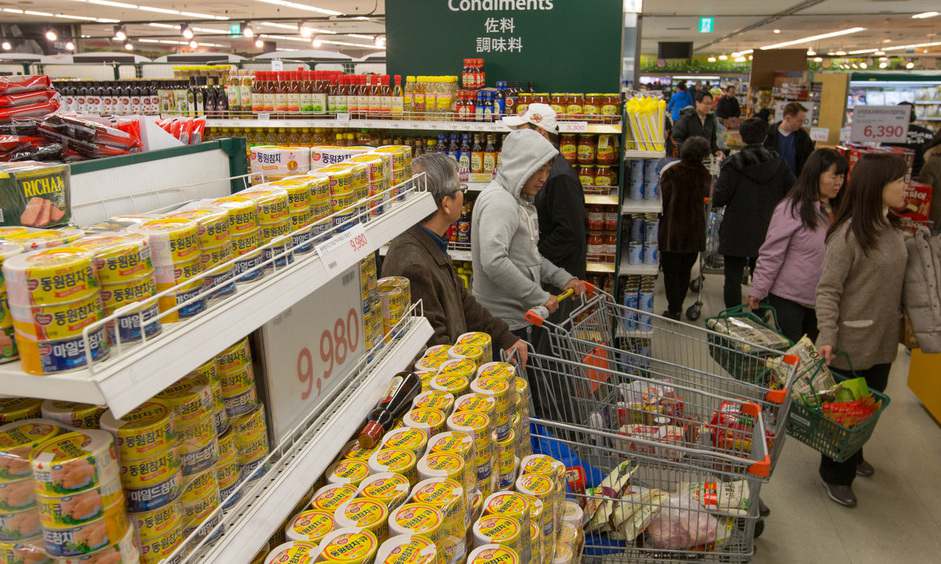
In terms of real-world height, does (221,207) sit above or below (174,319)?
above

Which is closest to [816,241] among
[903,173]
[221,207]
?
[903,173]

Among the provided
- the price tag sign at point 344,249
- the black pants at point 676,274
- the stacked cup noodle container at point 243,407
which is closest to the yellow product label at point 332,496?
the stacked cup noodle container at point 243,407

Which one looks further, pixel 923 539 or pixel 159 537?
pixel 923 539

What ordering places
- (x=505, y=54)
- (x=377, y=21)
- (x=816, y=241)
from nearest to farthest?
(x=816, y=241)
(x=505, y=54)
(x=377, y=21)

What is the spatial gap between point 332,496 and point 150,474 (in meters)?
0.51

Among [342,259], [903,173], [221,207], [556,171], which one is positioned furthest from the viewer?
[556,171]

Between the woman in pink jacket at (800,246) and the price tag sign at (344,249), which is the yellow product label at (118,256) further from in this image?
the woman in pink jacket at (800,246)

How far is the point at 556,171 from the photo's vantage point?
14.9ft

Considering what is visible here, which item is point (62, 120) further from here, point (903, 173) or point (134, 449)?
point (903, 173)

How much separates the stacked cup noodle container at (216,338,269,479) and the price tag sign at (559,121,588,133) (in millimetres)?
3777

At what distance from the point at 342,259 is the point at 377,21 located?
21.8 meters

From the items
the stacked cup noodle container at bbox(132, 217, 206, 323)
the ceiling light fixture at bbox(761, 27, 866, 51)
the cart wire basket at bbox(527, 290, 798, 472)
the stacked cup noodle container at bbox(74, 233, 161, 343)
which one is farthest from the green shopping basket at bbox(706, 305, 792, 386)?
the ceiling light fixture at bbox(761, 27, 866, 51)

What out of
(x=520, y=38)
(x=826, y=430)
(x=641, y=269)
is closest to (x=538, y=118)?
(x=520, y=38)

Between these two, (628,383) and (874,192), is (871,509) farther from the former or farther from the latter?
(628,383)
